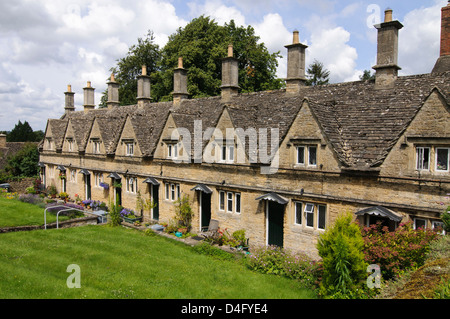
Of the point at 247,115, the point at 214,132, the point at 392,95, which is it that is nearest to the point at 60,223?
the point at 214,132

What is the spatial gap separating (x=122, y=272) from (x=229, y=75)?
1591 centimetres

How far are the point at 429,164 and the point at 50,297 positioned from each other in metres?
14.9

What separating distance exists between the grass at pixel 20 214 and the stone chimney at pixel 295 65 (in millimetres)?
19075

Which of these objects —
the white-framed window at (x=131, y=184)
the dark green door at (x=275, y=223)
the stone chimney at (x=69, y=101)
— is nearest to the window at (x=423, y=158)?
the dark green door at (x=275, y=223)

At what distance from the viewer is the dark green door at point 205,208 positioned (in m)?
22.2

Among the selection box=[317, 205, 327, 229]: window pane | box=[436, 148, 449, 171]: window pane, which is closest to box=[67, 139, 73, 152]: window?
→ box=[317, 205, 327, 229]: window pane

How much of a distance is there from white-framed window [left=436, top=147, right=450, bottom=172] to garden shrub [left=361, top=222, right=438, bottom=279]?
8.48ft

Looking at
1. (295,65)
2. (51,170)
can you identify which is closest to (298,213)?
(295,65)

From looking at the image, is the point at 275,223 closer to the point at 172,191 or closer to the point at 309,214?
the point at 309,214

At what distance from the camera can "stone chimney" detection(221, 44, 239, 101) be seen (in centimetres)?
2458

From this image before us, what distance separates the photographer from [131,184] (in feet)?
91.7

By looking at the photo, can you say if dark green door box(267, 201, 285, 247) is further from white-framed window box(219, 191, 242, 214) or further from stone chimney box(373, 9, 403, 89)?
stone chimney box(373, 9, 403, 89)

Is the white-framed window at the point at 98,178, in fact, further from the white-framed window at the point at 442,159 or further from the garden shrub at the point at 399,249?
the white-framed window at the point at 442,159
